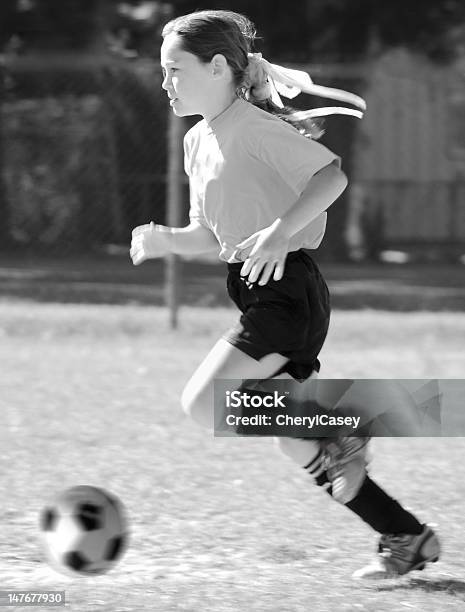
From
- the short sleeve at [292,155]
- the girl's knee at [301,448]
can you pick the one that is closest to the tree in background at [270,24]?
the short sleeve at [292,155]

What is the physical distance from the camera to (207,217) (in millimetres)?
4285

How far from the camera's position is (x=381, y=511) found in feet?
13.7

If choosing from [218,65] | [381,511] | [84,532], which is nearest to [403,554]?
[381,511]

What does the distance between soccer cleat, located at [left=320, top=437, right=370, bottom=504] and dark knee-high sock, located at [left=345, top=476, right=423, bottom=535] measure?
0.03 m

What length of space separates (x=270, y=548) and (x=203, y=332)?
6.55 m

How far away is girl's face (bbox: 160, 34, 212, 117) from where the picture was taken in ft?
13.7

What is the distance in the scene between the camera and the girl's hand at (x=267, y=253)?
392 cm

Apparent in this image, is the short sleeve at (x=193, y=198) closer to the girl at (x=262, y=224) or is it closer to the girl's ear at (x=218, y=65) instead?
the girl at (x=262, y=224)

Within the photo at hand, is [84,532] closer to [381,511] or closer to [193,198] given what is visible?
[381,511]

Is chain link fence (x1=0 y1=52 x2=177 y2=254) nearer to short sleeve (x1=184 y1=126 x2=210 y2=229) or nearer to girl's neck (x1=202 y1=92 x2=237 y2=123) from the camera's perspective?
short sleeve (x1=184 y1=126 x2=210 y2=229)

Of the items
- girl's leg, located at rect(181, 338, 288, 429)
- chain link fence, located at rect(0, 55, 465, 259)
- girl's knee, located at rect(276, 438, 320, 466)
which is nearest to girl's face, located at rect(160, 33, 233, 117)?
girl's leg, located at rect(181, 338, 288, 429)

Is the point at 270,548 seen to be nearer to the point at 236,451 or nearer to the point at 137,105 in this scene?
the point at 236,451

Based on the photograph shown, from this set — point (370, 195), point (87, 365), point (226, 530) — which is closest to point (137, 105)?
point (370, 195)

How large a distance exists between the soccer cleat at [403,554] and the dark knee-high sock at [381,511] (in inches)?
0.9
